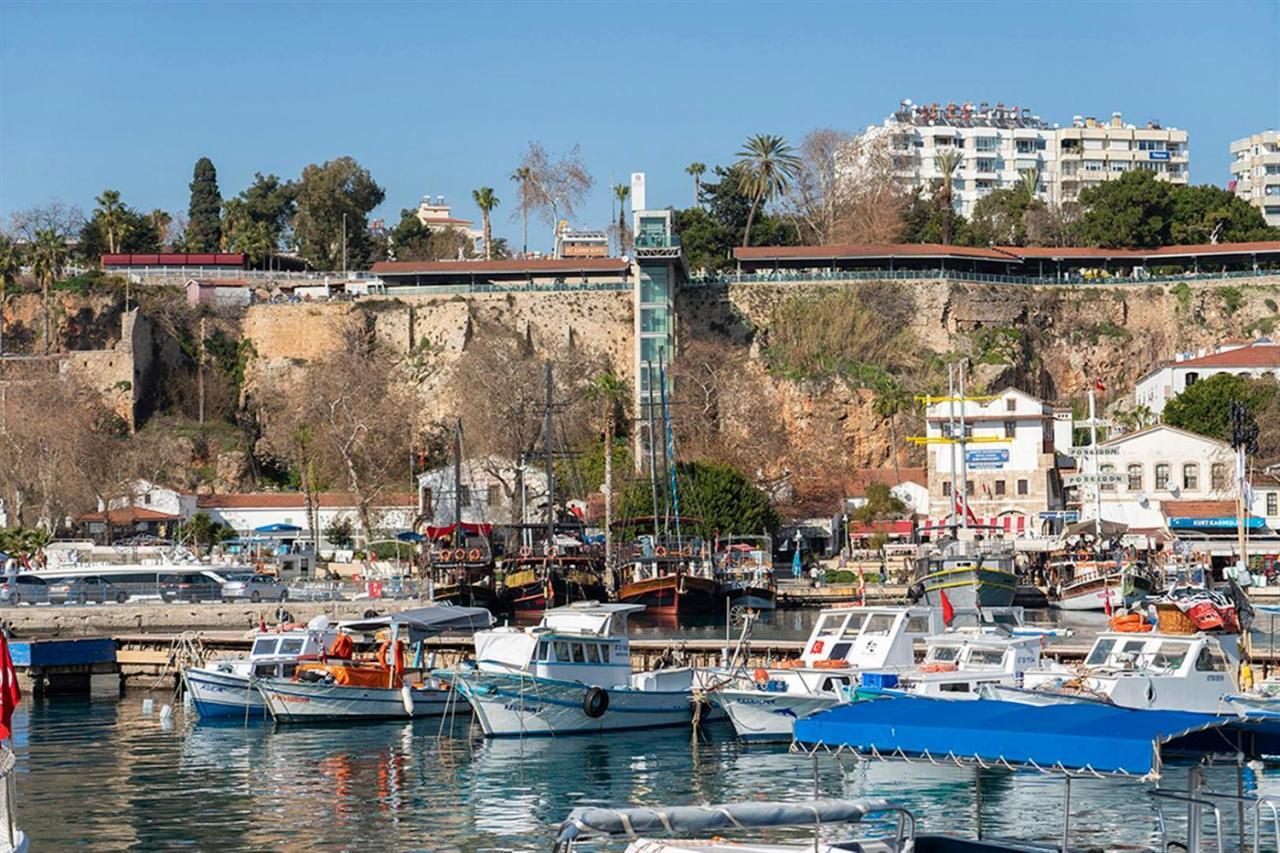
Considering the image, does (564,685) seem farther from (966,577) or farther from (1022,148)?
(1022,148)

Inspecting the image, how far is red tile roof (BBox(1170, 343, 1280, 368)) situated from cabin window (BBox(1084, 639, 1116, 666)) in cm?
5450

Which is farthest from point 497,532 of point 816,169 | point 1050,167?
point 1050,167

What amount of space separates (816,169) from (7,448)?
2063 inches

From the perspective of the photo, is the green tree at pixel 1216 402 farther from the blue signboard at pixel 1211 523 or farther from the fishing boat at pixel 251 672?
the fishing boat at pixel 251 672

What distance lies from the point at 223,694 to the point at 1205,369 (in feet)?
191

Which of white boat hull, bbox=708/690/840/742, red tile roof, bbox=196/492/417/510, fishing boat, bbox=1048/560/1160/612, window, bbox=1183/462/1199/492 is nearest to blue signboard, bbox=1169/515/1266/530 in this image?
window, bbox=1183/462/1199/492

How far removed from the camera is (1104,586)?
63469mm

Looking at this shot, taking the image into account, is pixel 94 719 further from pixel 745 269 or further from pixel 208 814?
pixel 745 269

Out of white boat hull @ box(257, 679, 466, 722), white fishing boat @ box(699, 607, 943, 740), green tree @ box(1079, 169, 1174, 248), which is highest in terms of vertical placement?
green tree @ box(1079, 169, 1174, 248)

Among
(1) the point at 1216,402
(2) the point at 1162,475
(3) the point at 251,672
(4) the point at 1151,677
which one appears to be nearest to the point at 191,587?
(3) the point at 251,672

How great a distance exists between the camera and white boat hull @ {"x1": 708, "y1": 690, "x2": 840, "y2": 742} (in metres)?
34.5

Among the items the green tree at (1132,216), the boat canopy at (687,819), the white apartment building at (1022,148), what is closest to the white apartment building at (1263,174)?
the white apartment building at (1022,148)

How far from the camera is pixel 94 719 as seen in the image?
131 feet

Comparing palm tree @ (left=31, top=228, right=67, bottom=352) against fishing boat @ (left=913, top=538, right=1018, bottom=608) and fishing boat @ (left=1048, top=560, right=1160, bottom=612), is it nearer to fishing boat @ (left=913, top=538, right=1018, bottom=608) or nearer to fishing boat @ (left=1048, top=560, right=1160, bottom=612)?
fishing boat @ (left=913, top=538, right=1018, bottom=608)
